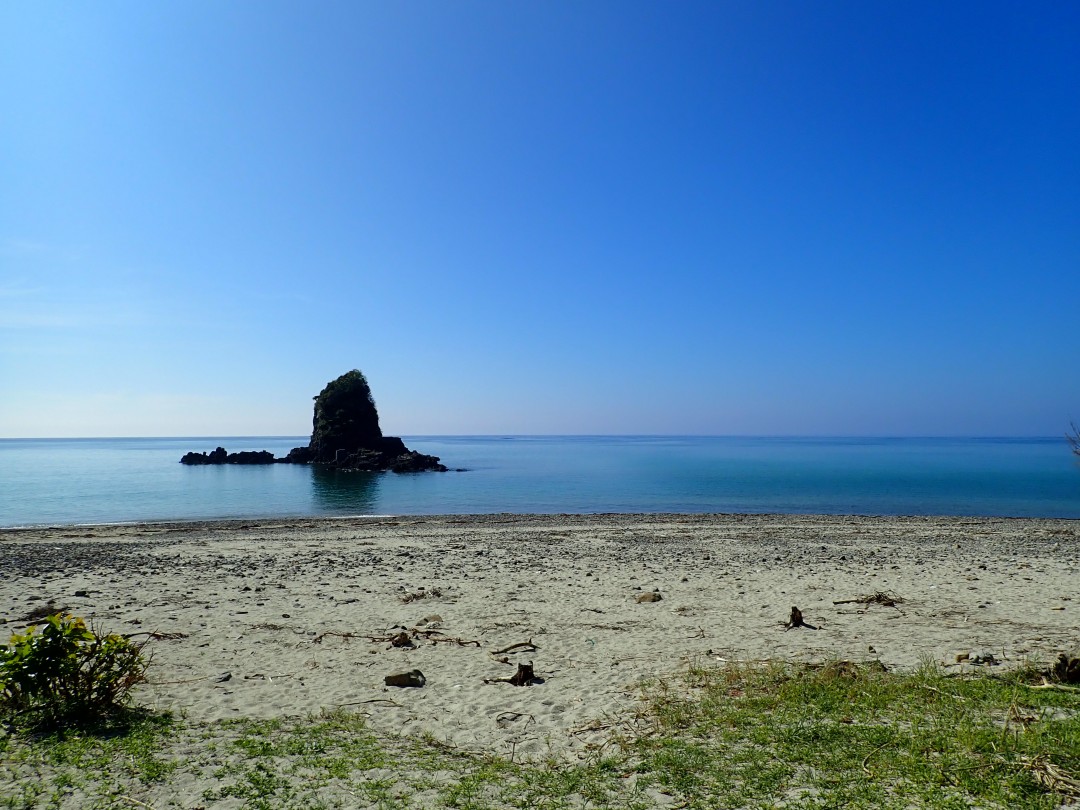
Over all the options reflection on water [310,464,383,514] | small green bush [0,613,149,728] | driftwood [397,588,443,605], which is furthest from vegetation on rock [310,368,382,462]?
small green bush [0,613,149,728]

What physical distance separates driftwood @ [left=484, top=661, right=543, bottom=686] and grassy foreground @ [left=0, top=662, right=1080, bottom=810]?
213cm

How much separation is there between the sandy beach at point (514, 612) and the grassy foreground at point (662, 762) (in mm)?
700

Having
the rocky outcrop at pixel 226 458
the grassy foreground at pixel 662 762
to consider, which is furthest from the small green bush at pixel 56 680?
the rocky outcrop at pixel 226 458

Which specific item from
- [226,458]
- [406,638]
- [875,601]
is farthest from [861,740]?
[226,458]

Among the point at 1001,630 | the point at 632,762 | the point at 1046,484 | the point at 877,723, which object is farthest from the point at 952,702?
the point at 1046,484

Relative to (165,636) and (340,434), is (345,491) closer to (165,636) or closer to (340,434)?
(340,434)

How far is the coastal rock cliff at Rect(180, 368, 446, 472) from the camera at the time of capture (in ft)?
341

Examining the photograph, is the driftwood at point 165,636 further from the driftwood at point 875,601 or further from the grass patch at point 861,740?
the driftwood at point 875,601

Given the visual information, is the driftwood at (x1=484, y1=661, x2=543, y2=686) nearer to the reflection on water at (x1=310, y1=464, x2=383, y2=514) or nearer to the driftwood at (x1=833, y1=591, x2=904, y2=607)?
the driftwood at (x1=833, y1=591, x2=904, y2=607)

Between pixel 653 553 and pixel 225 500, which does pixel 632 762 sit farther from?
pixel 225 500

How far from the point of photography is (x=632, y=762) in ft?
19.8

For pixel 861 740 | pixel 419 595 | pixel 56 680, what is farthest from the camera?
pixel 419 595

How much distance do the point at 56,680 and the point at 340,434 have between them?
103127 millimetres

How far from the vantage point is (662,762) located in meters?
5.92
